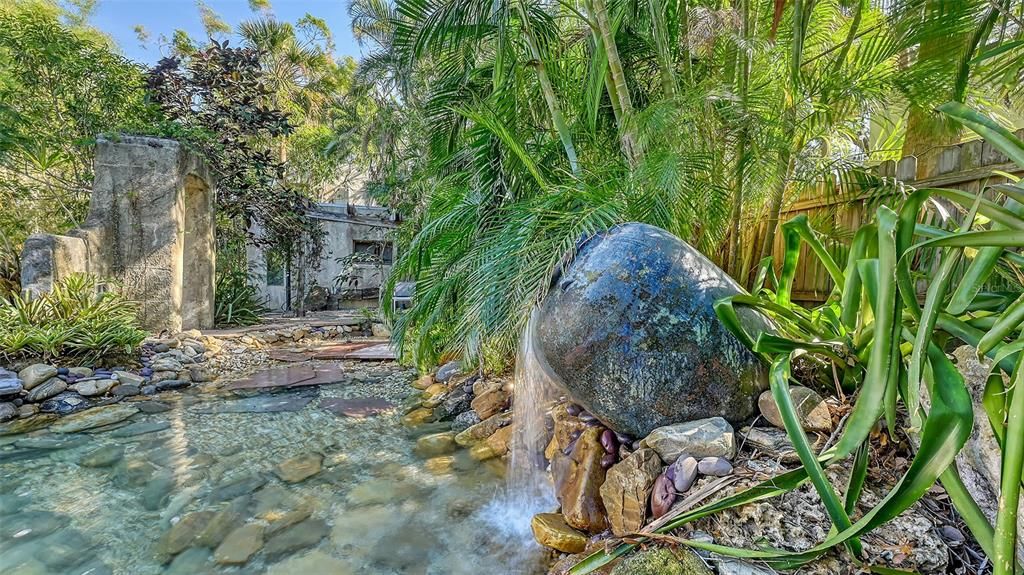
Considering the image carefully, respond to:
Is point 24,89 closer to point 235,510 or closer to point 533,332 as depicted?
point 235,510

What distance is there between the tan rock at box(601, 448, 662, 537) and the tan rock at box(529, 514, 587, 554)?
0.54 feet

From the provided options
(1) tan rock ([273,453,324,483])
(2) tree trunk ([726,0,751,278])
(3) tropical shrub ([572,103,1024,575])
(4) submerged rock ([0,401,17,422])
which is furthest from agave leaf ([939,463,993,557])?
(4) submerged rock ([0,401,17,422])

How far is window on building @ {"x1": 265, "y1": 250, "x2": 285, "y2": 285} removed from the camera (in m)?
10.3

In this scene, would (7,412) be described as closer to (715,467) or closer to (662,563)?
(662,563)

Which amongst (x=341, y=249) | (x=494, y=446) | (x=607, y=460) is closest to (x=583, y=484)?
(x=607, y=460)

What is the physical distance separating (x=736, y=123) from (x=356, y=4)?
9092 mm

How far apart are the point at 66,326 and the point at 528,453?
5.21 meters

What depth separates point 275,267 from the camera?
11992mm

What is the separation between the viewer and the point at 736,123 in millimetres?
2398

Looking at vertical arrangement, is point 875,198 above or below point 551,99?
below

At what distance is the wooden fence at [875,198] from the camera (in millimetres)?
2301

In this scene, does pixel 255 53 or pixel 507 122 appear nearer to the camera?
pixel 507 122

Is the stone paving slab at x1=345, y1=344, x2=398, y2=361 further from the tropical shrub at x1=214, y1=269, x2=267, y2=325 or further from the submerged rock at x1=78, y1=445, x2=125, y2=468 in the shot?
the submerged rock at x1=78, y1=445, x2=125, y2=468

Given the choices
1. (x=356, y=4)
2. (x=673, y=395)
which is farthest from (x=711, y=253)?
(x=356, y=4)
